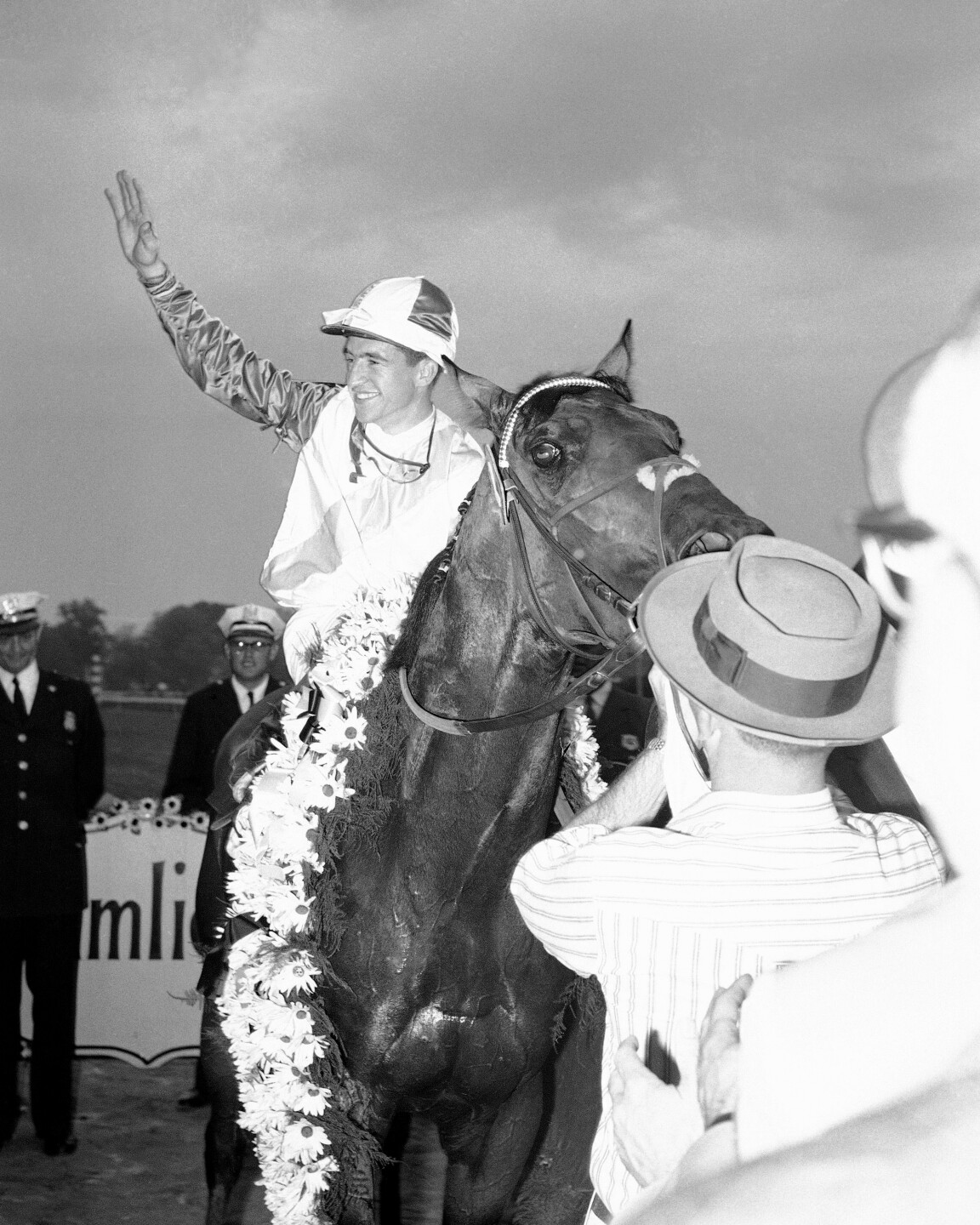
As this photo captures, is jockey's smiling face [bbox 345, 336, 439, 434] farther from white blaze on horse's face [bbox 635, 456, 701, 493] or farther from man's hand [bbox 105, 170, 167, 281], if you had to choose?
white blaze on horse's face [bbox 635, 456, 701, 493]

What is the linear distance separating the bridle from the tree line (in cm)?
970

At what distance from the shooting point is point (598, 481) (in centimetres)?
286

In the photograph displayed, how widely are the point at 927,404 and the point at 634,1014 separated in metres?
1.23

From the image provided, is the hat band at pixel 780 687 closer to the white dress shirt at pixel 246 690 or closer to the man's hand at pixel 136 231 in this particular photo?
the man's hand at pixel 136 231

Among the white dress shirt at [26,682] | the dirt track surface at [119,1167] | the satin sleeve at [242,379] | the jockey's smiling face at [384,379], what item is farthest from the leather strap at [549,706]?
the white dress shirt at [26,682]

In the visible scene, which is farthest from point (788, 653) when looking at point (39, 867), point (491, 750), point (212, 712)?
point (212, 712)

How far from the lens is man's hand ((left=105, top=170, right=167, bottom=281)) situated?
4.07 metres

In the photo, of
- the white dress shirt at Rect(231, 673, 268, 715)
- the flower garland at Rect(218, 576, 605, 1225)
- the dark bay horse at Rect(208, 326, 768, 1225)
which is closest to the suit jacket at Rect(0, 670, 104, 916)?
the white dress shirt at Rect(231, 673, 268, 715)

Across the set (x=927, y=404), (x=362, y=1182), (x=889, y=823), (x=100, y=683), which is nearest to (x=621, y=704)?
(x=362, y=1182)

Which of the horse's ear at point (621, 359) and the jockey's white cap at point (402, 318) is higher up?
the jockey's white cap at point (402, 318)

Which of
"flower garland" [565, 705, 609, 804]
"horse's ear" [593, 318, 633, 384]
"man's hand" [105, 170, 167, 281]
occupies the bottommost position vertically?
"flower garland" [565, 705, 609, 804]

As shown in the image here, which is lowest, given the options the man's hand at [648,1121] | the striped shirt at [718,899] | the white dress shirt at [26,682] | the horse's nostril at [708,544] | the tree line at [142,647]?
the tree line at [142,647]

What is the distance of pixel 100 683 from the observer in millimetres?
12602

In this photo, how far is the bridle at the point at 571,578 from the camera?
9.25 ft
